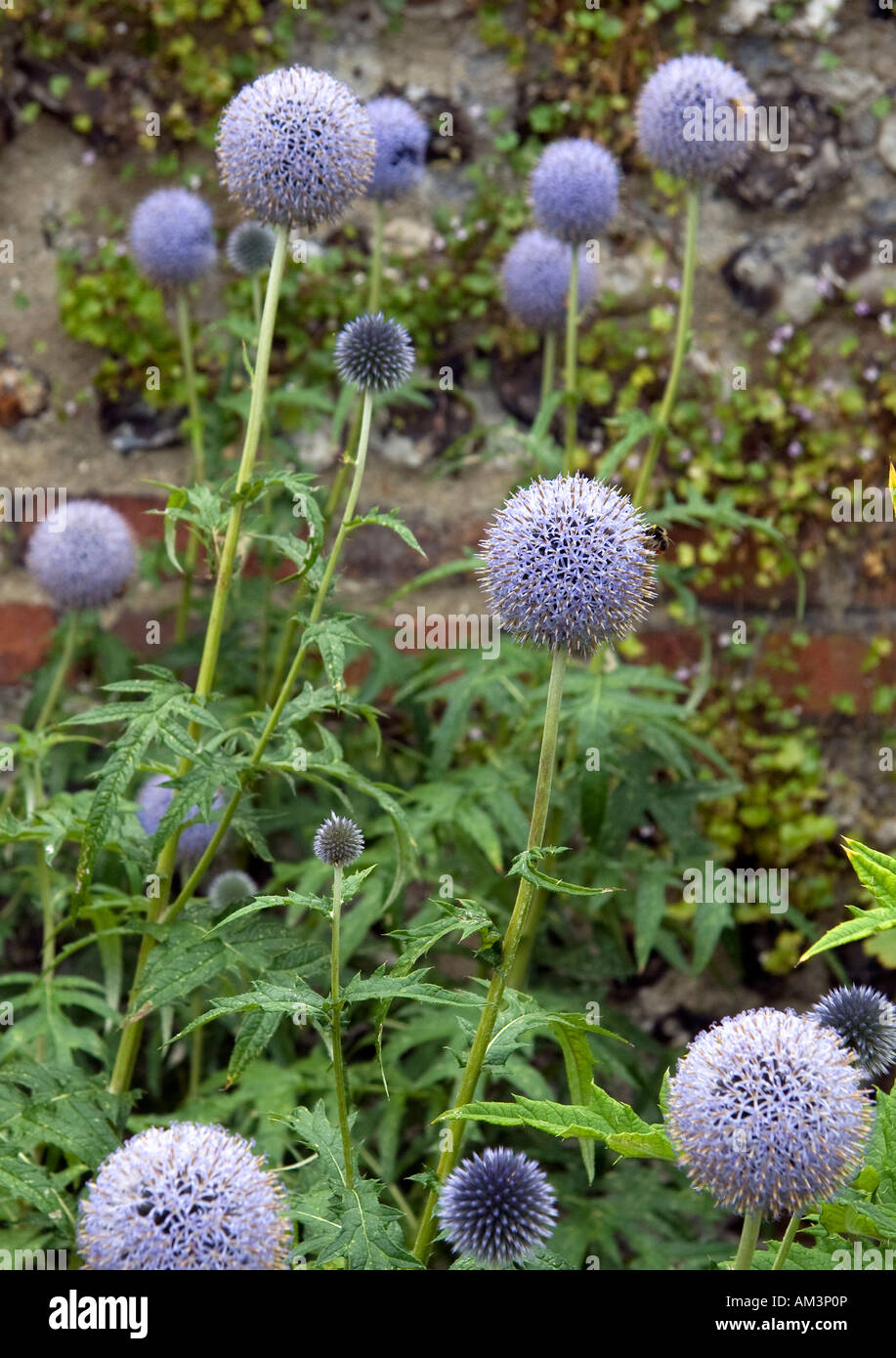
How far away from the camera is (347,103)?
86.1 inches

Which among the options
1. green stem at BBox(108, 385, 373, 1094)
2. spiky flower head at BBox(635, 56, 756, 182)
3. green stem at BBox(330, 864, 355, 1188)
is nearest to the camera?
green stem at BBox(330, 864, 355, 1188)

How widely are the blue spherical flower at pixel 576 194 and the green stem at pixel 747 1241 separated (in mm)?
2102

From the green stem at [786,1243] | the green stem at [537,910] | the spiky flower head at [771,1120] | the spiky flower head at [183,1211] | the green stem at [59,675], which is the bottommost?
the green stem at [786,1243]

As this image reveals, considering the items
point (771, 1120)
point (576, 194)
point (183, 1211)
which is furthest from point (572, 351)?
point (183, 1211)

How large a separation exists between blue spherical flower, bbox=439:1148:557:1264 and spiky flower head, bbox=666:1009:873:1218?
27cm

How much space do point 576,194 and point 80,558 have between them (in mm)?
1286

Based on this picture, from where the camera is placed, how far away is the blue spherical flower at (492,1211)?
1.60 meters

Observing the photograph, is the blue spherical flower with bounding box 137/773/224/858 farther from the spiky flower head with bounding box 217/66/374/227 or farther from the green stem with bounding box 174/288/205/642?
the spiky flower head with bounding box 217/66/374/227

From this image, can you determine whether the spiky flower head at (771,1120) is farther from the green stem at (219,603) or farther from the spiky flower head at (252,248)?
the spiky flower head at (252,248)

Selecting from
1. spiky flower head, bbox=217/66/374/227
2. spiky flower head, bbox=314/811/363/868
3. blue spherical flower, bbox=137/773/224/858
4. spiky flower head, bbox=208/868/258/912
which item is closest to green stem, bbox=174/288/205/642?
blue spherical flower, bbox=137/773/224/858

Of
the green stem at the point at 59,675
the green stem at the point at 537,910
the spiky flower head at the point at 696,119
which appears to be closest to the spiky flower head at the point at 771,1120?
the green stem at the point at 537,910

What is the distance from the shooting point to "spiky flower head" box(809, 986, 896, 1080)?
1733 mm
